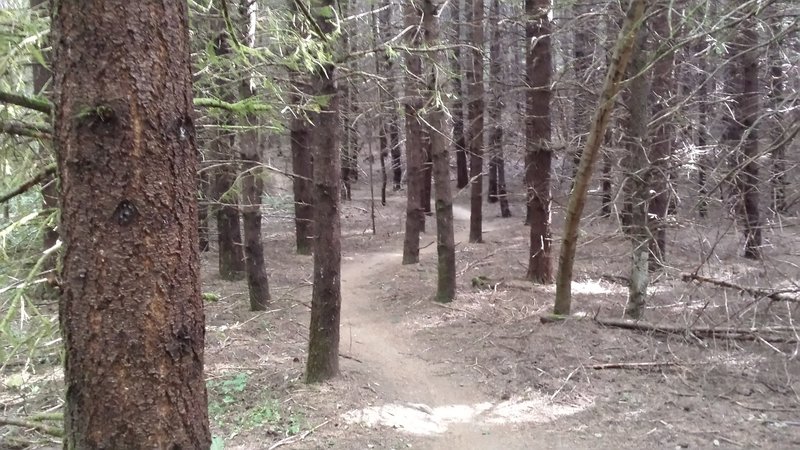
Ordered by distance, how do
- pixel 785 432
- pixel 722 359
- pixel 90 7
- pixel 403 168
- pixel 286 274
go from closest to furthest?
1. pixel 90 7
2. pixel 785 432
3. pixel 722 359
4. pixel 286 274
5. pixel 403 168

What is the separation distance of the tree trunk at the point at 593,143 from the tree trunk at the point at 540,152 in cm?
266

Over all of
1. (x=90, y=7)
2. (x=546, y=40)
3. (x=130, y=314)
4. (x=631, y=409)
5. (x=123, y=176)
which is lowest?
(x=631, y=409)

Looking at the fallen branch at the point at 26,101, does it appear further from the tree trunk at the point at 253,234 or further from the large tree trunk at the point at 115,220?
the tree trunk at the point at 253,234

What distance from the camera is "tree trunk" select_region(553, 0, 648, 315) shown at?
6.41 m

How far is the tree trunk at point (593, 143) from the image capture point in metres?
6.41

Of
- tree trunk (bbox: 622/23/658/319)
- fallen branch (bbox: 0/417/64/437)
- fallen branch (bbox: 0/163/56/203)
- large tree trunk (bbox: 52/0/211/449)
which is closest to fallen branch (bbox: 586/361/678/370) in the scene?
tree trunk (bbox: 622/23/658/319)

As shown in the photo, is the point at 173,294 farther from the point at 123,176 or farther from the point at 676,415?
the point at 676,415

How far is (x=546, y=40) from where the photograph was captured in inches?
450

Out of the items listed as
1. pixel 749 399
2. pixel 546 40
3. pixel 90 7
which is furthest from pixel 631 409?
pixel 546 40

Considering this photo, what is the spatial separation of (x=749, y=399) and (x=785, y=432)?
0.81 m

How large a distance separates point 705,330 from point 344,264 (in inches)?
384

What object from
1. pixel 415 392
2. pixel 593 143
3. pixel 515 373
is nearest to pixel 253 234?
pixel 415 392

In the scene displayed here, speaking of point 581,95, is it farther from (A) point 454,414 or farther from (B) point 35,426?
(B) point 35,426

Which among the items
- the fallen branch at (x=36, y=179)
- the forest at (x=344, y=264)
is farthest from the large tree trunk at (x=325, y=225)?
the fallen branch at (x=36, y=179)
